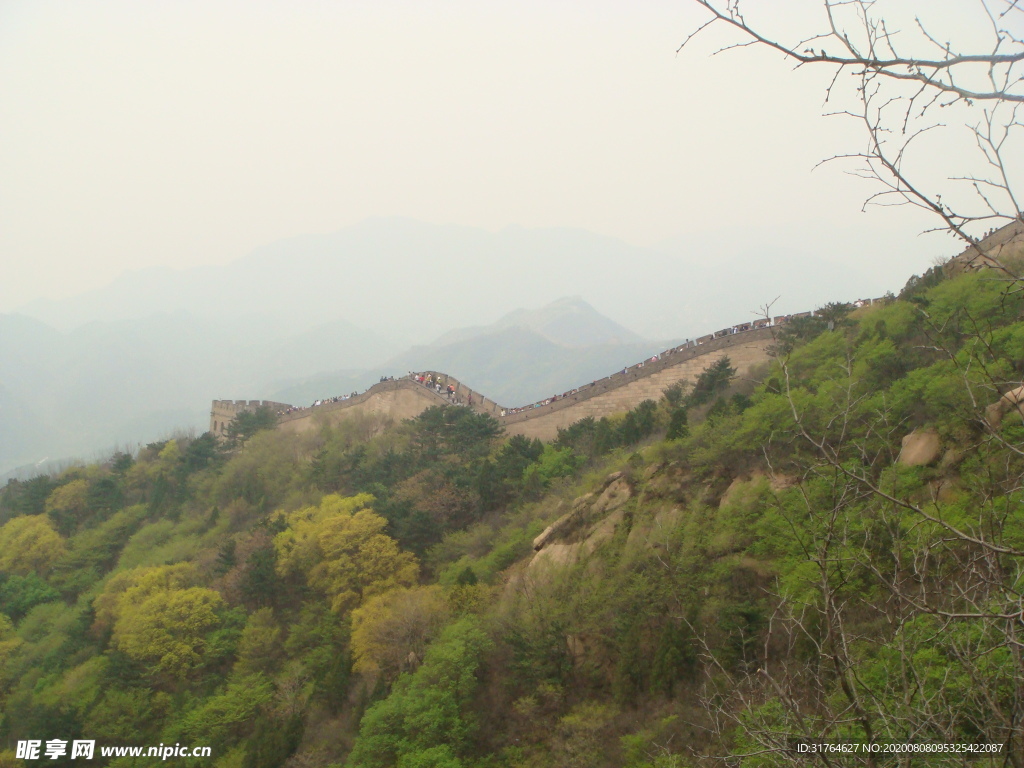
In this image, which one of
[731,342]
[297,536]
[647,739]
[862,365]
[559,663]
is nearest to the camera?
[647,739]

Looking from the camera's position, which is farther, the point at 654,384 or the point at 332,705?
the point at 654,384

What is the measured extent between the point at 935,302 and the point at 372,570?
13.7m

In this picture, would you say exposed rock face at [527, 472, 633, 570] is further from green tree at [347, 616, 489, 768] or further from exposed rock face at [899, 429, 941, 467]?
exposed rock face at [899, 429, 941, 467]

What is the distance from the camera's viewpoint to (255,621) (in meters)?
18.7

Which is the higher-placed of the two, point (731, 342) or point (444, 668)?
point (731, 342)

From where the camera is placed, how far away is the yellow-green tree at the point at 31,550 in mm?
28422

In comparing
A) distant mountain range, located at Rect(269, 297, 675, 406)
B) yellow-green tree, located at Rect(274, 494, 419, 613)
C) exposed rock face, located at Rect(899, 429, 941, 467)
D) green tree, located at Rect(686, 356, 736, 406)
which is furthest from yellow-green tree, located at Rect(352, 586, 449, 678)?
distant mountain range, located at Rect(269, 297, 675, 406)

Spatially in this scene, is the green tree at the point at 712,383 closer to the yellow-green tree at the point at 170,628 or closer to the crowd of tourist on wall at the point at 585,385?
the crowd of tourist on wall at the point at 585,385

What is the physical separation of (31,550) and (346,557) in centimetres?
1763

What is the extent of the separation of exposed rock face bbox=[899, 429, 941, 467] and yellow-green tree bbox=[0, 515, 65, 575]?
2932 centimetres

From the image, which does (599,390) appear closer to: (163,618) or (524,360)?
(163,618)

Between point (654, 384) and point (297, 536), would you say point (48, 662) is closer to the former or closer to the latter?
point (297, 536)

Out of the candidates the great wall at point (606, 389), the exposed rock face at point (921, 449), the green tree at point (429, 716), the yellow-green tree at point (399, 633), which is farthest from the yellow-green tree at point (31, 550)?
the exposed rock face at point (921, 449)

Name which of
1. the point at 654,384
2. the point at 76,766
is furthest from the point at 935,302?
the point at 76,766
